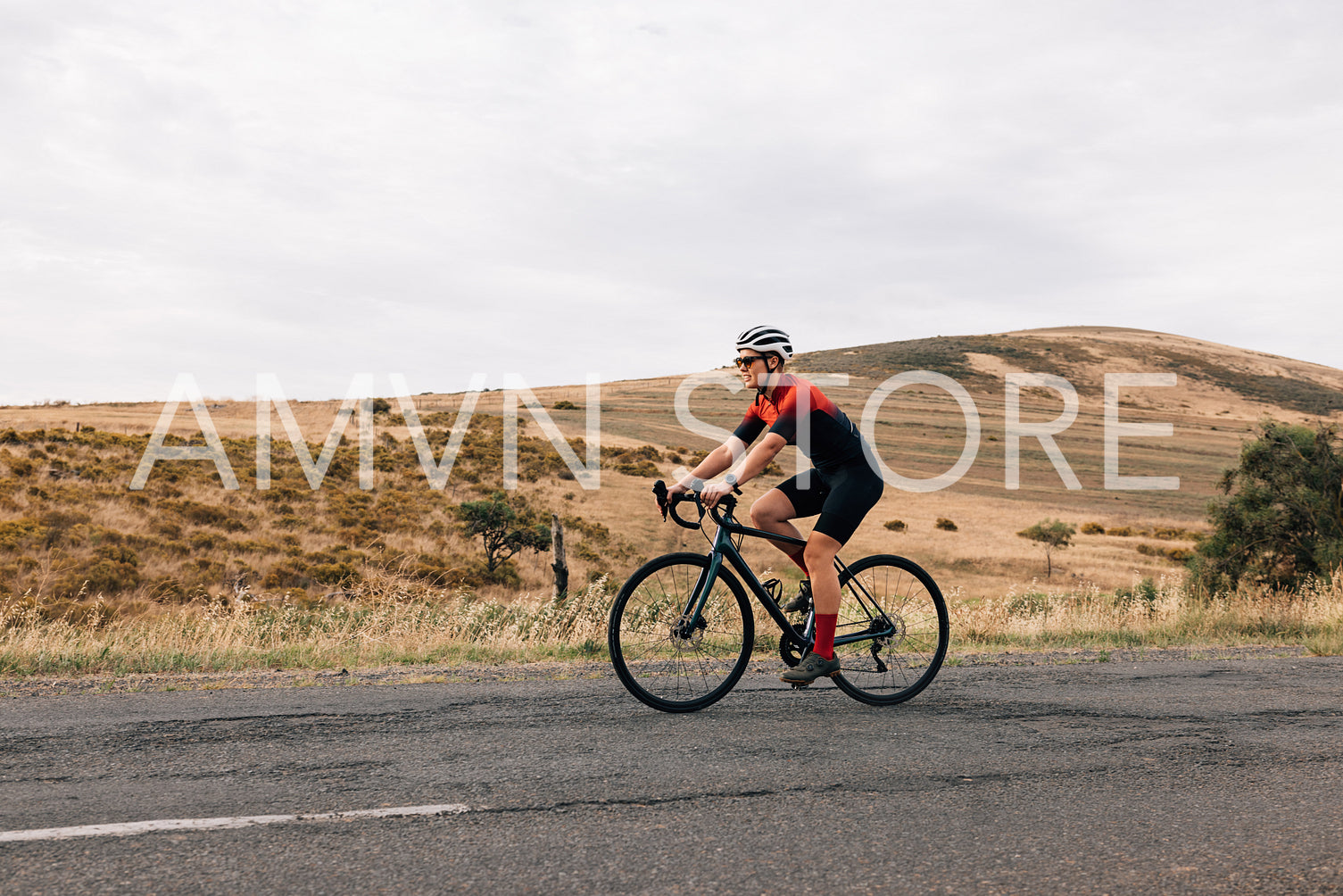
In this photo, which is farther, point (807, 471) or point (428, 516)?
point (428, 516)

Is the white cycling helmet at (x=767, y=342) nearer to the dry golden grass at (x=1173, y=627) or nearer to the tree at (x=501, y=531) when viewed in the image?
the dry golden grass at (x=1173, y=627)

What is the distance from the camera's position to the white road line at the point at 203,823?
3.36 metres

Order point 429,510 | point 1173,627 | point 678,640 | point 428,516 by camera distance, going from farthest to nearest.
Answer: point 429,510
point 428,516
point 1173,627
point 678,640

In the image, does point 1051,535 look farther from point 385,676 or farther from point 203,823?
point 203,823

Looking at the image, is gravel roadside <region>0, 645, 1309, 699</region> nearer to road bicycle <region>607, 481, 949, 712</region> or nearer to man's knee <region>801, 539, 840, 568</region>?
road bicycle <region>607, 481, 949, 712</region>

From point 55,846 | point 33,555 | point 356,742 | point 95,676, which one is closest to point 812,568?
point 356,742

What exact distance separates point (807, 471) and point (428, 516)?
34631 millimetres

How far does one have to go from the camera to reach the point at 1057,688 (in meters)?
6.18

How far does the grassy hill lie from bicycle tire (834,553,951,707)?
5925 millimetres

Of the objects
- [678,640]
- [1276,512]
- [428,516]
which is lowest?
[428,516]

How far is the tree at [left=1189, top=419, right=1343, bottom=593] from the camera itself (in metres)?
20.5

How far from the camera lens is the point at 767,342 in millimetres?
5641

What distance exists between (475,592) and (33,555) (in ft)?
44.6

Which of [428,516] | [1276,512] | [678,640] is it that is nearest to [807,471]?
[678,640]
